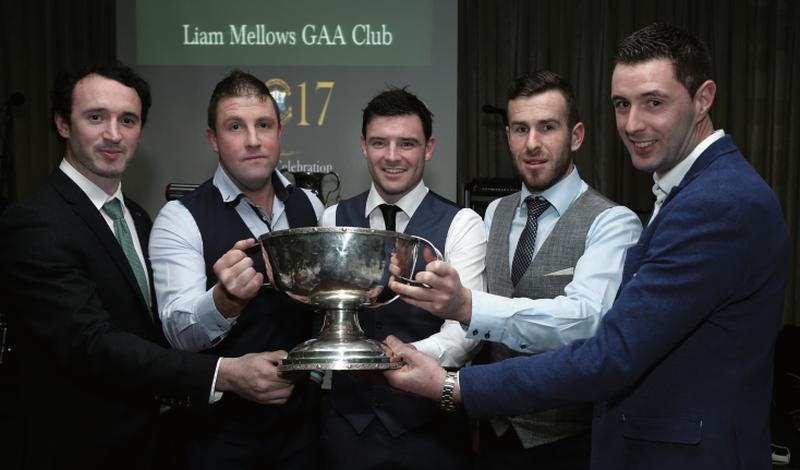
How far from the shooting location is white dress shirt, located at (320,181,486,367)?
1.91 metres

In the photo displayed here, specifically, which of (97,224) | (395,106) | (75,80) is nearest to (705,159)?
(395,106)

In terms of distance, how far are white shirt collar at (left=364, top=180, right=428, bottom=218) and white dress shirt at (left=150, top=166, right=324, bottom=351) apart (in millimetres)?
310

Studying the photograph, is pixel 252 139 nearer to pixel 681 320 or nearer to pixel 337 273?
pixel 337 273

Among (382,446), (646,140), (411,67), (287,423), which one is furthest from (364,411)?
(411,67)

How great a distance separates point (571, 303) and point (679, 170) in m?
0.41

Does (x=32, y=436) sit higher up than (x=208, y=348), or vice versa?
(x=208, y=348)

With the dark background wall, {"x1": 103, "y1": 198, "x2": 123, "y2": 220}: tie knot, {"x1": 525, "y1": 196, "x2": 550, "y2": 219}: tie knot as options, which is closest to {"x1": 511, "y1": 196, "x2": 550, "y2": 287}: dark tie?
{"x1": 525, "y1": 196, "x2": 550, "y2": 219}: tie knot

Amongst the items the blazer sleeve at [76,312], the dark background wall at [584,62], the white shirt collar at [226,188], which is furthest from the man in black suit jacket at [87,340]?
the dark background wall at [584,62]

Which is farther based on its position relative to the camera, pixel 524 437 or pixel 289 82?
pixel 289 82

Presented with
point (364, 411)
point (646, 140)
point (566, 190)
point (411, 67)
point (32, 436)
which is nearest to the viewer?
point (646, 140)

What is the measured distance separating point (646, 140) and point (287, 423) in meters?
1.22

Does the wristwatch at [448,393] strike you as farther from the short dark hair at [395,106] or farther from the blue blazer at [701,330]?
the short dark hair at [395,106]

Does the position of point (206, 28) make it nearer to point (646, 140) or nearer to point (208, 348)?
point (208, 348)

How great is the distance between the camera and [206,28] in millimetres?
4539
